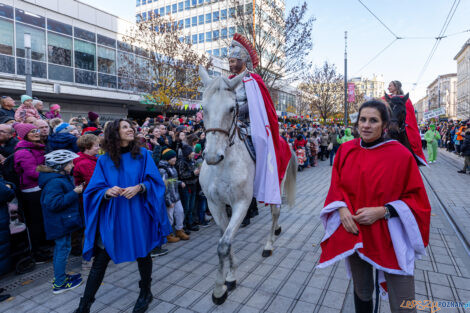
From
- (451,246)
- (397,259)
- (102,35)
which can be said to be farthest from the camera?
(102,35)

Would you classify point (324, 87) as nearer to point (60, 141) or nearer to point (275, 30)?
point (275, 30)

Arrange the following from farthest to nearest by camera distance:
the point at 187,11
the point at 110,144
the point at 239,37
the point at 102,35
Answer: the point at 187,11
the point at 102,35
the point at 239,37
the point at 110,144

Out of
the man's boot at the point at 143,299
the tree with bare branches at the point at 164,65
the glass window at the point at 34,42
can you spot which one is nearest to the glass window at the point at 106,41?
the tree with bare branches at the point at 164,65

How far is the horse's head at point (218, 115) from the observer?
Result: 2.83 meters

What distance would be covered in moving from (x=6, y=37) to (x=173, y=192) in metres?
18.0

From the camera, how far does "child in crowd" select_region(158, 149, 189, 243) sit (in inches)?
201

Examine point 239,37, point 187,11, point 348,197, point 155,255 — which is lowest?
point 155,255

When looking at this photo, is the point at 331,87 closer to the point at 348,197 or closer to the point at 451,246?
the point at 451,246

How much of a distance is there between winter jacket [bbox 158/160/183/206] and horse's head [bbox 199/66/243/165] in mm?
2306

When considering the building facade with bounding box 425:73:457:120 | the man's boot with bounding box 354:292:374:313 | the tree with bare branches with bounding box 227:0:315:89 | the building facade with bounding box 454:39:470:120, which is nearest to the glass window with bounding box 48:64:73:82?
the tree with bare branches with bounding box 227:0:315:89

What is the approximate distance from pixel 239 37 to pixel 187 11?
1938 inches

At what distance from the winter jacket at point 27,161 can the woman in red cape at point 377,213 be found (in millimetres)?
4305

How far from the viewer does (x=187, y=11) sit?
46.7 metres

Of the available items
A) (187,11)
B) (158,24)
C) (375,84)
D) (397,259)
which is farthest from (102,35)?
(375,84)
